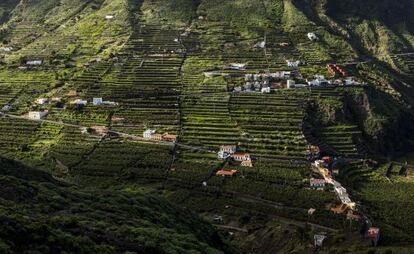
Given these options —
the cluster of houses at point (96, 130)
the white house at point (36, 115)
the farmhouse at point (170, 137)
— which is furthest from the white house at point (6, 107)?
the farmhouse at point (170, 137)

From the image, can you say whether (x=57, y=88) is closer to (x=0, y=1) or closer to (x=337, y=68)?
(x=337, y=68)

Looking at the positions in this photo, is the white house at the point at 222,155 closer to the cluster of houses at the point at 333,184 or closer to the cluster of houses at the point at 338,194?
the cluster of houses at the point at 338,194

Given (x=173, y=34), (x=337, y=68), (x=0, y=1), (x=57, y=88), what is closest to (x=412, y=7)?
(x=337, y=68)

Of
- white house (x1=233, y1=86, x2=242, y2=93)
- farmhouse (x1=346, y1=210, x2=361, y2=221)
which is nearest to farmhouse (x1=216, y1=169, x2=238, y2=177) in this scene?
farmhouse (x1=346, y1=210, x2=361, y2=221)

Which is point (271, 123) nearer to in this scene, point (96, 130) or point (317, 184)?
point (317, 184)

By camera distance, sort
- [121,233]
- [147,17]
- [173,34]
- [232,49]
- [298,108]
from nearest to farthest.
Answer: [121,233] < [298,108] < [232,49] < [173,34] < [147,17]

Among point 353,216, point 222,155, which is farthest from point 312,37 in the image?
point 353,216
